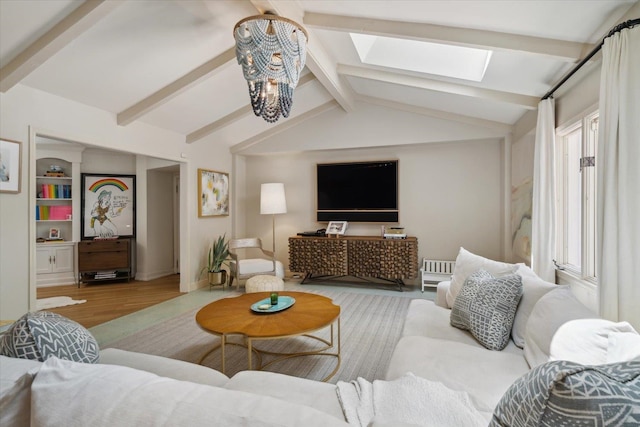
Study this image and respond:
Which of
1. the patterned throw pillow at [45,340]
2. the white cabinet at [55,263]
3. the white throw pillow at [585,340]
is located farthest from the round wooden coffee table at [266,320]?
the white cabinet at [55,263]

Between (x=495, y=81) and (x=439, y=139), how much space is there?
147 centimetres

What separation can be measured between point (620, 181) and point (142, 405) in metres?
2.31

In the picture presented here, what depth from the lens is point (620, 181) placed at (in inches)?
63.2

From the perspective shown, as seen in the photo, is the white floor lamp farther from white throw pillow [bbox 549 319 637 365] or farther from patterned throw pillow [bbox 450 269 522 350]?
white throw pillow [bbox 549 319 637 365]

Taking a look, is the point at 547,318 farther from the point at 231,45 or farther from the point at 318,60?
the point at 231,45

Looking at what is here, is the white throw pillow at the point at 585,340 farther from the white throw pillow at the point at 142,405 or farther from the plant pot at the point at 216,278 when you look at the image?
the plant pot at the point at 216,278

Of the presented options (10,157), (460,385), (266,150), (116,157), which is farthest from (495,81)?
(116,157)

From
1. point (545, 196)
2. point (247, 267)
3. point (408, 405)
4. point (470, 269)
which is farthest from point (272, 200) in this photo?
point (408, 405)

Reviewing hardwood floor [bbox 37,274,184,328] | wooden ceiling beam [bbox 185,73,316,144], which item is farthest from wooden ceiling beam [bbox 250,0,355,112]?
hardwood floor [bbox 37,274,184,328]

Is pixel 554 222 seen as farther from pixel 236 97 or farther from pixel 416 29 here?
pixel 236 97

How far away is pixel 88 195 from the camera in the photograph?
529 centimetres

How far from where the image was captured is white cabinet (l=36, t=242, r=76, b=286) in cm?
496

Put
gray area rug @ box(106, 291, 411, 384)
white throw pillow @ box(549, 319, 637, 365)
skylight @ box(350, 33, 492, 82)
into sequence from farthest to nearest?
skylight @ box(350, 33, 492, 82) < gray area rug @ box(106, 291, 411, 384) < white throw pillow @ box(549, 319, 637, 365)

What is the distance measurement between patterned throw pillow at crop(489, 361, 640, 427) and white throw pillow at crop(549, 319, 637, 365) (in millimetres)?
564
